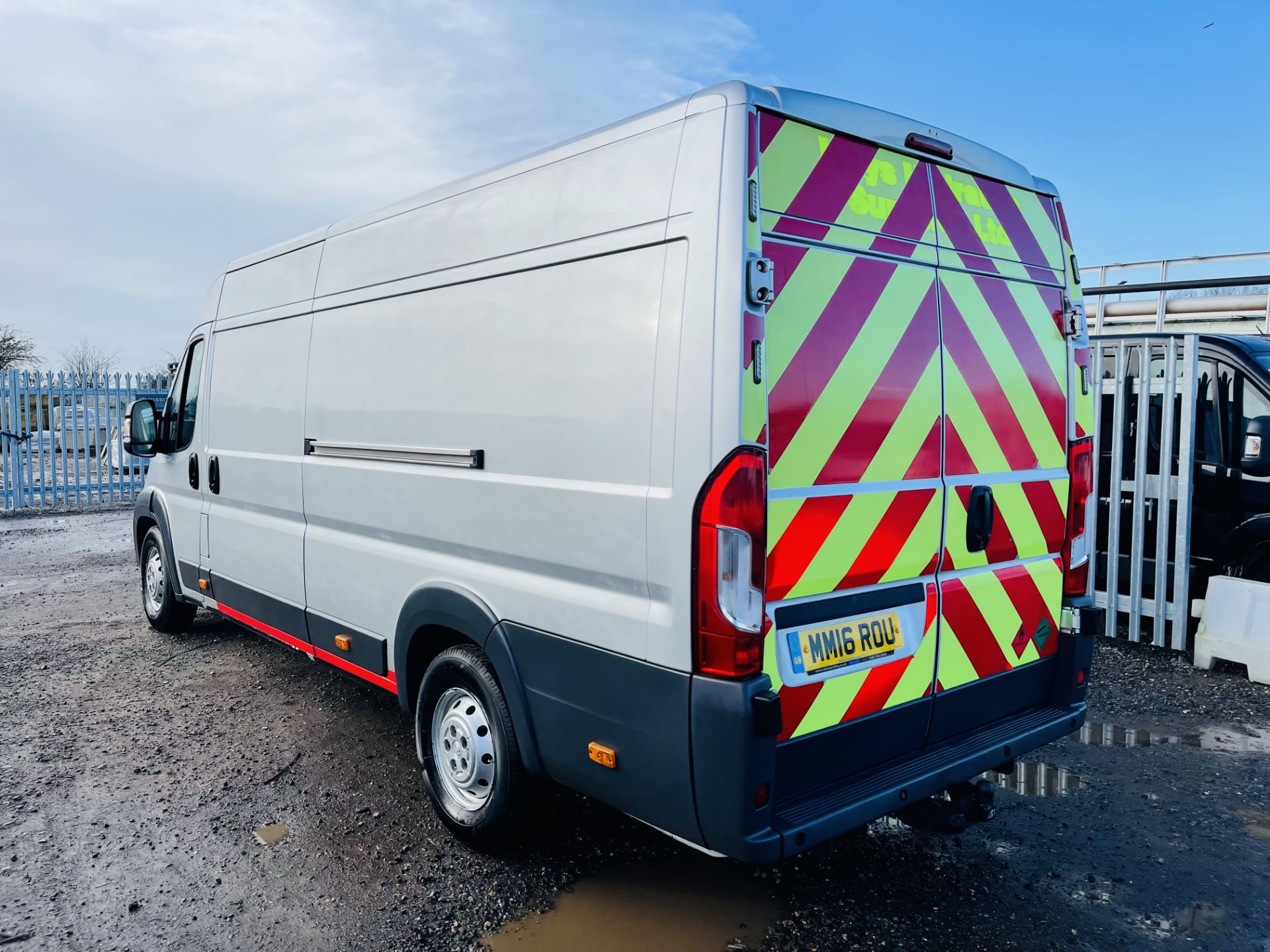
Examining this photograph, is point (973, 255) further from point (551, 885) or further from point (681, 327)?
point (551, 885)

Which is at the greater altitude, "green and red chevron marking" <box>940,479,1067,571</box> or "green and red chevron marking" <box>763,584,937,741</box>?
"green and red chevron marking" <box>940,479,1067,571</box>

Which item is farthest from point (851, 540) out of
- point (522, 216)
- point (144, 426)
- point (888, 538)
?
point (144, 426)

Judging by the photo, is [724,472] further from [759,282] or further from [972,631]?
[972,631]

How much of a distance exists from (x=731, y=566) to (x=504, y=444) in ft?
3.39

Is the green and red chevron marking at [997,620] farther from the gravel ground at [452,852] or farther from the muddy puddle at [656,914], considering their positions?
the muddy puddle at [656,914]

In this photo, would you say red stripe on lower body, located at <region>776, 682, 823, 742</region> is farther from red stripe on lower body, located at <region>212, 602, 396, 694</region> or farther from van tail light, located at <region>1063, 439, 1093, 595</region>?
red stripe on lower body, located at <region>212, 602, 396, 694</region>

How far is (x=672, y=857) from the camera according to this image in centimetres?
344

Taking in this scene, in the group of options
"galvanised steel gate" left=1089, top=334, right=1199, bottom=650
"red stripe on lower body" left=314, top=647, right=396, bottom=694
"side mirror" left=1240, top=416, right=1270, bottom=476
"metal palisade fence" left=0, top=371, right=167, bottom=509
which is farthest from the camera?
"metal palisade fence" left=0, top=371, right=167, bottom=509

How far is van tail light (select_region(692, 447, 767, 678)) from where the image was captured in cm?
242

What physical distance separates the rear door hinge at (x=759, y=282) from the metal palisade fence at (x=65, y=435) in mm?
13932

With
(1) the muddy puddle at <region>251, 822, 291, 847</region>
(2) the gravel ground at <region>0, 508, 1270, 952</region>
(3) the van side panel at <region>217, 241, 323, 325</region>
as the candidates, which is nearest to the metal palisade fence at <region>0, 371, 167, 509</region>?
(3) the van side panel at <region>217, 241, 323, 325</region>

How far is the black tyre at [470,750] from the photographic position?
3172 mm

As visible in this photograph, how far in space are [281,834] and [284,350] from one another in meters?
2.33

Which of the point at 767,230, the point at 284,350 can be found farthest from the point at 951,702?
the point at 284,350
